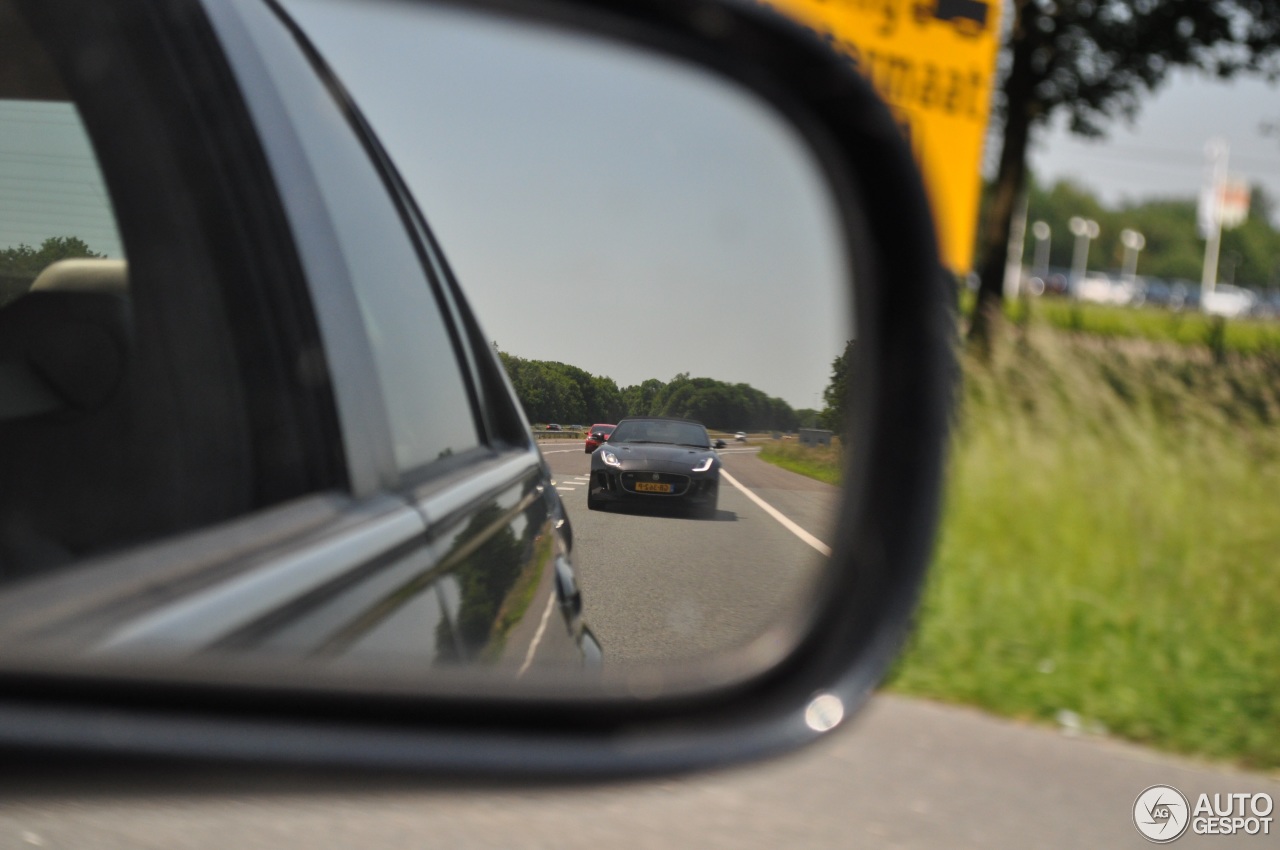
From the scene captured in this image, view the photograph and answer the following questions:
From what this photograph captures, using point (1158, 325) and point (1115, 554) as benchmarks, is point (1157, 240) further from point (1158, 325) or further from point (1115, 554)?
point (1115, 554)

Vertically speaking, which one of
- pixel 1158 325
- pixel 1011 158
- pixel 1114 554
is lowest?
pixel 1114 554

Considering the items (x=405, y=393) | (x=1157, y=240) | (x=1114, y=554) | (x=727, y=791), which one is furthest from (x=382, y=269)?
(x=1157, y=240)

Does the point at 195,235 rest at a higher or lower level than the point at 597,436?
higher

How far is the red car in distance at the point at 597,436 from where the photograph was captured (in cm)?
158

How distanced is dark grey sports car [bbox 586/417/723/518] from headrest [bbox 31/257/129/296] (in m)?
0.62

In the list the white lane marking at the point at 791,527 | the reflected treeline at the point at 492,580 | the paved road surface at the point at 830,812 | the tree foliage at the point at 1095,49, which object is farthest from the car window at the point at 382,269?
the tree foliage at the point at 1095,49

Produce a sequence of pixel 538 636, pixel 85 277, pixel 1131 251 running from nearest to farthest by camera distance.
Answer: pixel 85 277 → pixel 538 636 → pixel 1131 251

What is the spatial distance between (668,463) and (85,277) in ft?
2.45

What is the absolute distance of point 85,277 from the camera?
1.49m

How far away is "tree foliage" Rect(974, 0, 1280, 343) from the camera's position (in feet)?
52.2

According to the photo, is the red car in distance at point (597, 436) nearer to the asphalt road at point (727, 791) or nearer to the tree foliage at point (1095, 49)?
the asphalt road at point (727, 791)

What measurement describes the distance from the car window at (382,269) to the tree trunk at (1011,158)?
1398cm

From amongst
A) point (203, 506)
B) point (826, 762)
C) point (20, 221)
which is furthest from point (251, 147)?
point (826, 762)

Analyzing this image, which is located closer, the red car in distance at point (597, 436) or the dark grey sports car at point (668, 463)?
the dark grey sports car at point (668, 463)
